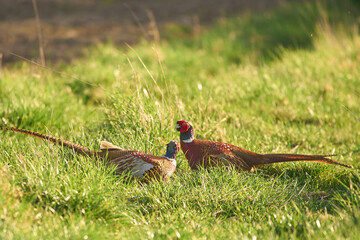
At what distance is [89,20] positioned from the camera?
35.6 feet

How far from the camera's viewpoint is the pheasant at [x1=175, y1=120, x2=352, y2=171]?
11.3ft

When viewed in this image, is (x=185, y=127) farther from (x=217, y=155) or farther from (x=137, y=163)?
(x=137, y=163)

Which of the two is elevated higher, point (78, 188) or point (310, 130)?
point (78, 188)

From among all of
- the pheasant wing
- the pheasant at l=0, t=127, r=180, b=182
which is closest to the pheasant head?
the pheasant at l=0, t=127, r=180, b=182

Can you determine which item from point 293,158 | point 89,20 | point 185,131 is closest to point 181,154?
point 185,131

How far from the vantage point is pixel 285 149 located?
4129 mm

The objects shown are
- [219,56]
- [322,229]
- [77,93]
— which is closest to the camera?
[322,229]

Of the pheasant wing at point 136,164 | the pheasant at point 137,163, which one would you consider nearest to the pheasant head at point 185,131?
the pheasant at point 137,163

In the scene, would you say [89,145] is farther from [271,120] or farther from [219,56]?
[219,56]

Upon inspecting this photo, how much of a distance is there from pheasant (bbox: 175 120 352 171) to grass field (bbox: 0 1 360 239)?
11 cm

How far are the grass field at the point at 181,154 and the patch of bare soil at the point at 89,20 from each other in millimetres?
1389

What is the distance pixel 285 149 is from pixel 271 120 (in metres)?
0.81

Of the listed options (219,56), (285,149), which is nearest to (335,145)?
(285,149)

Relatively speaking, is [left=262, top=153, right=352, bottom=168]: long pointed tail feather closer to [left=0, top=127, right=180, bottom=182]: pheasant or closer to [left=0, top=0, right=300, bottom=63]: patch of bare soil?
[left=0, top=127, right=180, bottom=182]: pheasant
